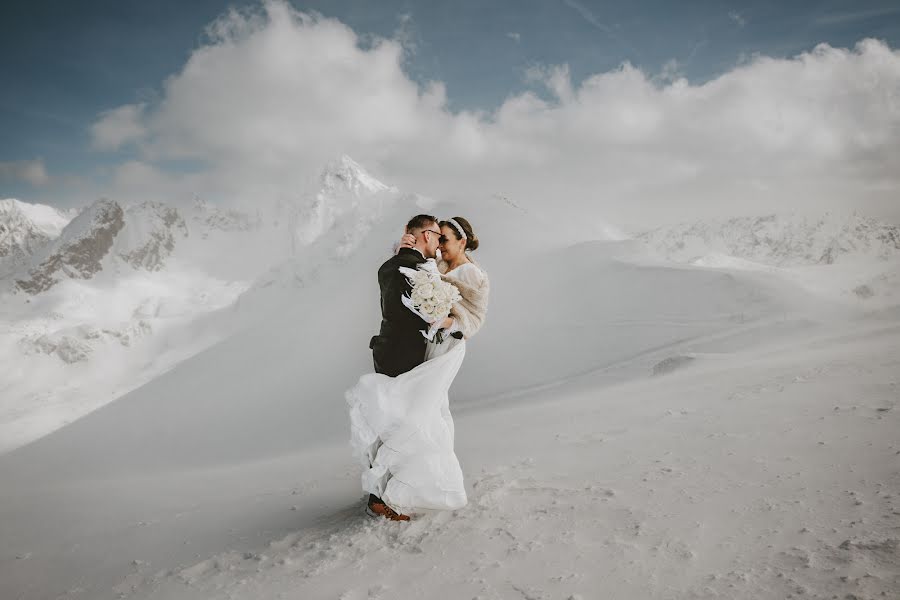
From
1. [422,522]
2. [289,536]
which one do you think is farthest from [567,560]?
[289,536]

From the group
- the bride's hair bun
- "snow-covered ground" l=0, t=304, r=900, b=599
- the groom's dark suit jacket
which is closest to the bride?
the groom's dark suit jacket

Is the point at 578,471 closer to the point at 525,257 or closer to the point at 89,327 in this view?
the point at 525,257

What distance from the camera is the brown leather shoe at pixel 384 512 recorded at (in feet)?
14.6

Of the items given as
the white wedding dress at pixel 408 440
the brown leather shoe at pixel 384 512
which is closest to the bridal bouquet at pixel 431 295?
the white wedding dress at pixel 408 440

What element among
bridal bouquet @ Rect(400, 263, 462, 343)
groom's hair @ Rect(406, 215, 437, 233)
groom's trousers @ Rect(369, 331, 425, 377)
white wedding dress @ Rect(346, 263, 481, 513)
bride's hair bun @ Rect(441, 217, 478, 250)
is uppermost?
groom's hair @ Rect(406, 215, 437, 233)

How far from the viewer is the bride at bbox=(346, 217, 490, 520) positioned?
439 cm

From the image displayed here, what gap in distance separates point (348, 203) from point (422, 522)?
7954 inches

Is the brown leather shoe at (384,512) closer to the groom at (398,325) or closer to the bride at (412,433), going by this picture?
the bride at (412,433)

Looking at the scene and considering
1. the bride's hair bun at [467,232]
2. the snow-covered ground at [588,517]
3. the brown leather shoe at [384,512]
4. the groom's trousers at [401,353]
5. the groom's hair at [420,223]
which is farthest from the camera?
the bride's hair bun at [467,232]

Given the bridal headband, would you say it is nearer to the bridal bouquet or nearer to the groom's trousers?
the bridal bouquet

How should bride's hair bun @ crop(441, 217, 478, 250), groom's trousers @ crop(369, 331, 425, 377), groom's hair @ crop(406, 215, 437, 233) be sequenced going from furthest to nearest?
1. bride's hair bun @ crop(441, 217, 478, 250)
2. groom's hair @ crop(406, 215, 437, 233)
3. groom's trousers @ crop(369, 331, 425, 377)

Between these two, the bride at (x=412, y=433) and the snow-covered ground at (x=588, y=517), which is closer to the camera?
the snow-covered ground at (x=588, y=517)

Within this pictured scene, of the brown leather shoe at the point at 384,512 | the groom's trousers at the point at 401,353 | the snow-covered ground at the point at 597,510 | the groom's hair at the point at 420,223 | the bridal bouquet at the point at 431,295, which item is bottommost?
the snow-covered ground at the point at 597,510

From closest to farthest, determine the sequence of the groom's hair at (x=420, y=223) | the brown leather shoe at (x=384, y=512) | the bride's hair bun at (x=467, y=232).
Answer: the brown leather shoe at (x=384, y=512)
the groom's hair at (x=420, y=223)
the bride's hair bun at (x=467, y=232)
